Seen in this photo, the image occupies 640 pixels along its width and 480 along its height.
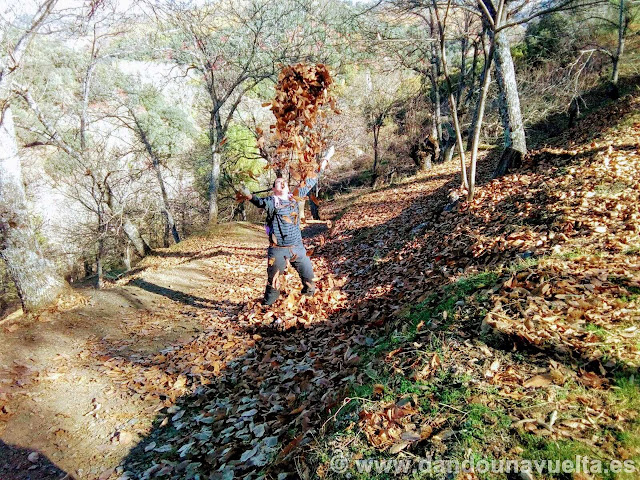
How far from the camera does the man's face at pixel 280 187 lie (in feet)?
17.0

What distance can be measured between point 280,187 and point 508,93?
21.1 ft

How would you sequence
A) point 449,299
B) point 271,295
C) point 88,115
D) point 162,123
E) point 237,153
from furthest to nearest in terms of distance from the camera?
1. point 237,153
2. point 162,123
3. point 88,115
4. point 271,295
5. point 449,299

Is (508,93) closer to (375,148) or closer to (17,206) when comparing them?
(17,206)

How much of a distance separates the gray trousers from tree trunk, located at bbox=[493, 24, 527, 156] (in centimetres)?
630

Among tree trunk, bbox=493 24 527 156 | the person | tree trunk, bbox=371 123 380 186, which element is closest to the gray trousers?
the person

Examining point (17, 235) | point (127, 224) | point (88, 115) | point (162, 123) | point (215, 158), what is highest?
point (162, 123)

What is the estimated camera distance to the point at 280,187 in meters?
5.22

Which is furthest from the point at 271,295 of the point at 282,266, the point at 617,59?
the point at 617,59

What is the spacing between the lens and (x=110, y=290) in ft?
27.2

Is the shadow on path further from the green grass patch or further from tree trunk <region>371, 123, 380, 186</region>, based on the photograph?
tree trunk <region>371, 123, 380, 186</region>

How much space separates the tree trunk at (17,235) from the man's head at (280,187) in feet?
15.1

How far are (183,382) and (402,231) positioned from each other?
642 centimetres

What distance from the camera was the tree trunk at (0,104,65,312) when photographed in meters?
5.82

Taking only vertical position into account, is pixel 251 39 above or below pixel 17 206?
above
